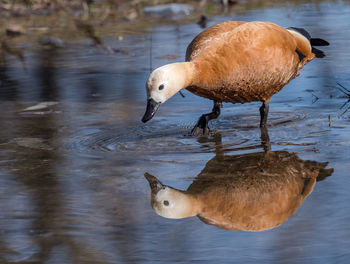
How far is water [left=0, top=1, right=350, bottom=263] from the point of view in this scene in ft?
10.5

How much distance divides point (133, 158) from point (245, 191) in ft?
3.55

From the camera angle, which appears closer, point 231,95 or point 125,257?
point 125,257

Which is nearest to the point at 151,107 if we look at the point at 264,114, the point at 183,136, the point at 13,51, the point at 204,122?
the point at 183,136

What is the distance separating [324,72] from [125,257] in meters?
4.50

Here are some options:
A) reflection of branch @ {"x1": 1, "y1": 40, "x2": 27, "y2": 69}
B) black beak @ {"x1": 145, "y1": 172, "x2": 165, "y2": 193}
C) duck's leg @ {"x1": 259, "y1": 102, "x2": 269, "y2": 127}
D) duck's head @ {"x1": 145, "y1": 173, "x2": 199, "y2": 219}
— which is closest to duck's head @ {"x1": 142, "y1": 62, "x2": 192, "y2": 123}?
black beak @ {"x1": 145, "y1": 172, "x2": 165, "y2": 193}

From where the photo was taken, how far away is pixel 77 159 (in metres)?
4.78

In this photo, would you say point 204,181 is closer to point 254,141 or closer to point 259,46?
point 254,141

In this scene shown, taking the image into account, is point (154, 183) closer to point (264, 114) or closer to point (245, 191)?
point (245, 191)

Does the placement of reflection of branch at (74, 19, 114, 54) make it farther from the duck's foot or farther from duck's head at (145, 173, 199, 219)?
duck's head at (145, 173, 199, 219)

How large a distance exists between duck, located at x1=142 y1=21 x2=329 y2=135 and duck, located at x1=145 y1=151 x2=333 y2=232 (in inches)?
24.8

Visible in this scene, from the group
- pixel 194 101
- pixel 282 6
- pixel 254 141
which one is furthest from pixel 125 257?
pixel 282 6

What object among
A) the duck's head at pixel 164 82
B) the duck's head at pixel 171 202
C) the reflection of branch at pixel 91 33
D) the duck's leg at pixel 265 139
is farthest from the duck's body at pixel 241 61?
the reflection of branch at pixel 91 33

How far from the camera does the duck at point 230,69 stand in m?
4.76

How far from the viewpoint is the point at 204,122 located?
543 centimetres
